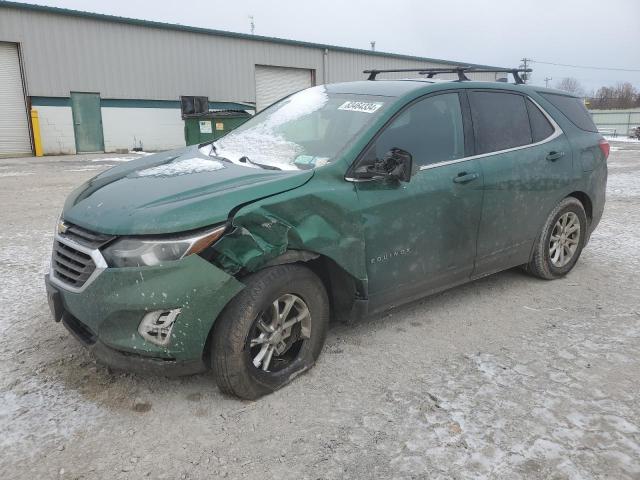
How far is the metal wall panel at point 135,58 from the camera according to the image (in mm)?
19109

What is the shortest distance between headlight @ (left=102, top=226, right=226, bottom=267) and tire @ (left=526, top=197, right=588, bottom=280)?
10.0 feet

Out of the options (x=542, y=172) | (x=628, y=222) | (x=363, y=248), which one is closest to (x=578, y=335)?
(x=542, y=172)

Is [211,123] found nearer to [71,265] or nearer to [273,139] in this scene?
[273,139]

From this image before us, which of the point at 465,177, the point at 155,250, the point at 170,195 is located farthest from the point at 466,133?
the point at 155,250

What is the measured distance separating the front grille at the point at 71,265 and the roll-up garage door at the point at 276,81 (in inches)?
912

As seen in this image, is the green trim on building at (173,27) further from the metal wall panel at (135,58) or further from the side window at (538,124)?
the side window at (538,124)

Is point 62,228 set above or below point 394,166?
below

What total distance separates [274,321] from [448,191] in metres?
1.50

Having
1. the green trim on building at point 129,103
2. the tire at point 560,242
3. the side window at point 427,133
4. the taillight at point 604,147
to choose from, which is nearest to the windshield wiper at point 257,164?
the side window at point 427,133

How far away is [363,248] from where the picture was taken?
3.06 m

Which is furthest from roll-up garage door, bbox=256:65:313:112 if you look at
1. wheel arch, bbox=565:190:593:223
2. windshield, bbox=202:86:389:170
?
windshield, bbox=202:86:389:170

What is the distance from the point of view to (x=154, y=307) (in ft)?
8.03

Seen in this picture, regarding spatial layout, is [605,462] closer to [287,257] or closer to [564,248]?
[287,257]

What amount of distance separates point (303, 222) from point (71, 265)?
1219 millimetres
